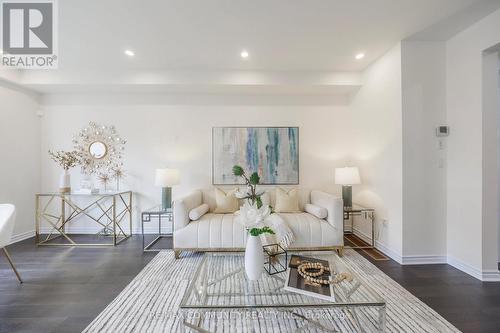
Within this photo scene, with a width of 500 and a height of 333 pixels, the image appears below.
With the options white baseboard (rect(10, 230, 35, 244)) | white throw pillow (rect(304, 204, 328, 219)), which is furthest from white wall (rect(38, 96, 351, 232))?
white throw pillow (rect(304, 204, 328, 219))

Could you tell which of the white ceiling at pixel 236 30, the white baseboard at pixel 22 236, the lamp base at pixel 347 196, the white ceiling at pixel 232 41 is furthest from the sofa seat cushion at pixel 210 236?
the white baseboard at pixel 22 236

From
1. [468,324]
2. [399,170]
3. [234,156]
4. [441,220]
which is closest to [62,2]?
[234,156]

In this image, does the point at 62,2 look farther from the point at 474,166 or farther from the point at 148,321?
the point at 474,166

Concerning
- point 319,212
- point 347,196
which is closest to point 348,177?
point 347,196

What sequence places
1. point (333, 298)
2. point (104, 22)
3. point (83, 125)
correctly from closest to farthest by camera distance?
point (333, 298) < point (104, 22) < point (83, 125)

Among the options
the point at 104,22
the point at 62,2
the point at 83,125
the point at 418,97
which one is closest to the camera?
the point at 62,2

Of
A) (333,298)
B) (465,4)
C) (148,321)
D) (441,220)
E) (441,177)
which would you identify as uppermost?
(465,4)

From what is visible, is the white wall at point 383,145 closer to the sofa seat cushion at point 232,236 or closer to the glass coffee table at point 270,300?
the sofa seat cushion at point 232,236

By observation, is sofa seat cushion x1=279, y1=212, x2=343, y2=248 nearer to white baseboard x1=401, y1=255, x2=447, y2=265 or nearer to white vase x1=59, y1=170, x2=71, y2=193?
white baseboard x1=401, y1=255, x2=447, y2=265

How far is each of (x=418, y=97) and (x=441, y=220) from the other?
59.1 inches

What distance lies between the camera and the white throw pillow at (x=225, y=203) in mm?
3341

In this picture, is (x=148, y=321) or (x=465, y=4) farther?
(x=465, y=4)

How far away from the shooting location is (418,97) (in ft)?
8.61
